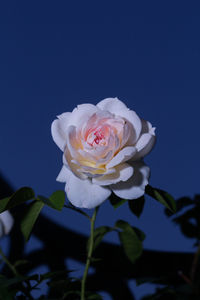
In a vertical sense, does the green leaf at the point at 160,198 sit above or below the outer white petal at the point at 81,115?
below

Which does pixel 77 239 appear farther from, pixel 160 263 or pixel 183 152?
pixel 183 152

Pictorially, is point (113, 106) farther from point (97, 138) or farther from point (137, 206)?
point (137, 206)

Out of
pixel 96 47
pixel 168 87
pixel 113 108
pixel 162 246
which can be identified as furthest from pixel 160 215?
pixel 113 108

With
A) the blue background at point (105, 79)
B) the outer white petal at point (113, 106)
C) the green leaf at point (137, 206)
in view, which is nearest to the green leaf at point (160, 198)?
the green leaf at point (137, 206)

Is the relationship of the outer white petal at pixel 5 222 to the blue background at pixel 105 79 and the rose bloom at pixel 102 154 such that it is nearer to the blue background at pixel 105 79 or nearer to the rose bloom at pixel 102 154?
the rose bloom at pixel 102 154

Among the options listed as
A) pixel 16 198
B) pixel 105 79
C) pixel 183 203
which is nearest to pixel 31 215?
pixel 16 198

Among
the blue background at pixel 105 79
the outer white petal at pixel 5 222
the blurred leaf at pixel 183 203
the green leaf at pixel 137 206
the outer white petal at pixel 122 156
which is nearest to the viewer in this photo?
the outer white petal at pixel 122 156

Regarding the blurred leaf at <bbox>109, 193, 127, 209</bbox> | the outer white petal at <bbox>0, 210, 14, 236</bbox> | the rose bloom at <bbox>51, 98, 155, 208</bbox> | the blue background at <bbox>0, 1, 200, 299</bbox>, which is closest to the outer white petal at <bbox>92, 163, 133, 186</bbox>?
the rose bloom at <bbox>51, 98, 155, 208</bbox>

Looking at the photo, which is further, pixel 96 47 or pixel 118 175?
pixel 96 47
